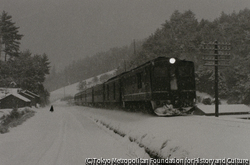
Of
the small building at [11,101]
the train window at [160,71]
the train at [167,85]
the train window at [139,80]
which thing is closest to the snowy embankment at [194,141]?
the train at [167,85]

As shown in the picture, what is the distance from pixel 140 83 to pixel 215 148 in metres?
11.3

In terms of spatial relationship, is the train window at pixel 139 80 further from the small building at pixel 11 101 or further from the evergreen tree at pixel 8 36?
the evergreen tree at pixel 8 36

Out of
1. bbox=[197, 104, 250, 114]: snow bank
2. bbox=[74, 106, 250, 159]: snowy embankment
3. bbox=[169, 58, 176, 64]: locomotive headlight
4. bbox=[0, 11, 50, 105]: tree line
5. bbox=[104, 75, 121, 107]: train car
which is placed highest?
bbox=[0, 11, 50, 105]: tree line

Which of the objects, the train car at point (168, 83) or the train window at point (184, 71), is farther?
the train window at point (184, 71)

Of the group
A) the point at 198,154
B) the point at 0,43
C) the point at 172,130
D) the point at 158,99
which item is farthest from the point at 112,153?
the point at 0,43

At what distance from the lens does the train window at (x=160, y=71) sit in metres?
14.6

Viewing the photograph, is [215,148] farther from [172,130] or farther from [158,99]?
[158,99]

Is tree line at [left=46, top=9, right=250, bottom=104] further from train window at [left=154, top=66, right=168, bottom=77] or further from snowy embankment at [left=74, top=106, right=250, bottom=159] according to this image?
snowy embankment at [left=74, top=106, right=250, bottom=159]

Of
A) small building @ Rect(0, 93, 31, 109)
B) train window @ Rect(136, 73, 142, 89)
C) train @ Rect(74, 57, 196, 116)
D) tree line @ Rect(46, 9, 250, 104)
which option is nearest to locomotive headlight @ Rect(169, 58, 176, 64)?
train @ Rect(74, 57, 196, 116)

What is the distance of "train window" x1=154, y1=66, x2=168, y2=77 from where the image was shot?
14.6 m

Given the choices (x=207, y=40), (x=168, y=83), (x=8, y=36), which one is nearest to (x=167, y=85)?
(x=168, y=83)

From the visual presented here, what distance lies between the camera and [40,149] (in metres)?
8.64

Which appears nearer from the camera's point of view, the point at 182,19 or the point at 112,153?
the point at 112,153

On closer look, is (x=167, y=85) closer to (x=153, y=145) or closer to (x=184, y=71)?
(x=184, y=71)
